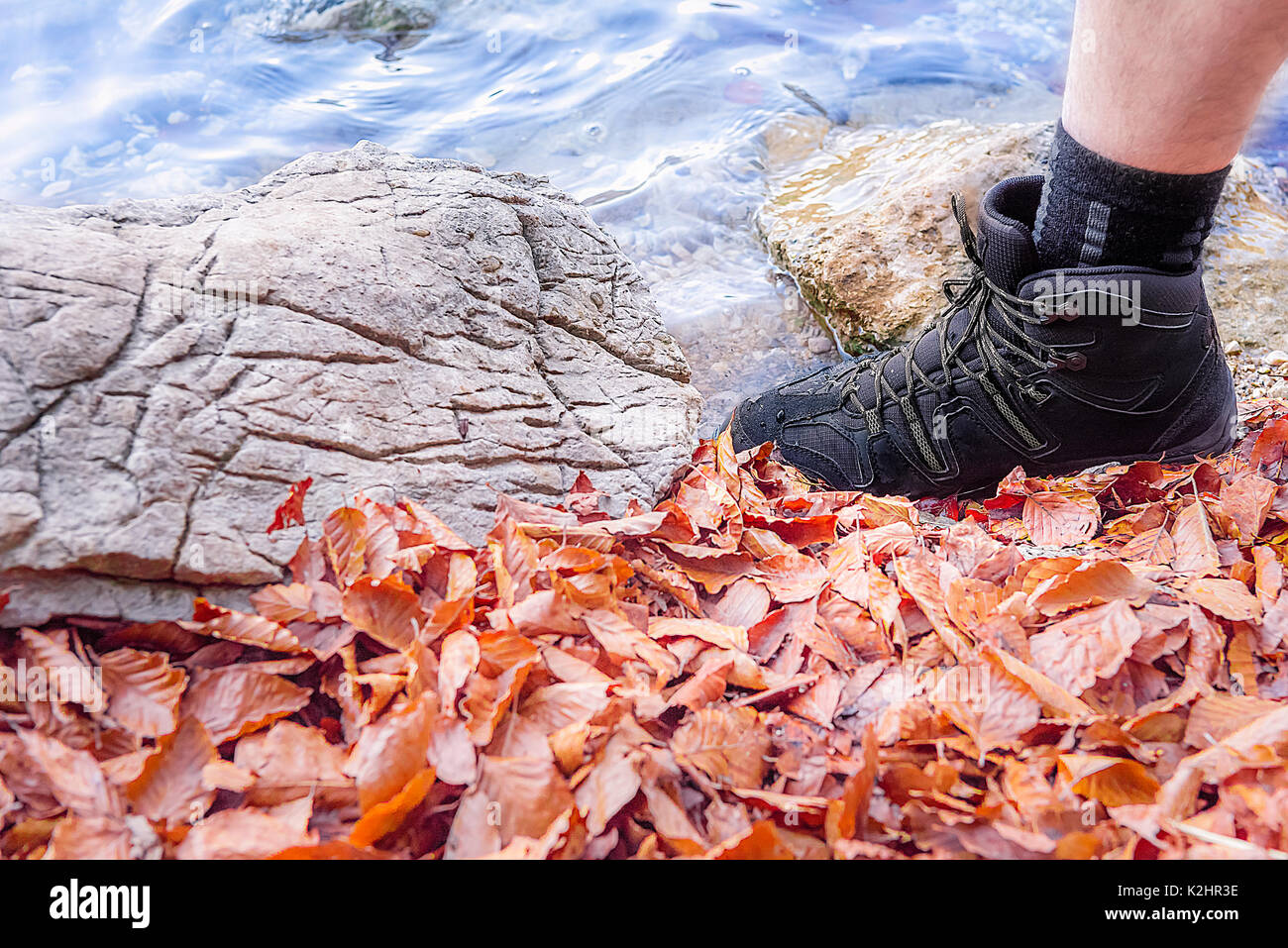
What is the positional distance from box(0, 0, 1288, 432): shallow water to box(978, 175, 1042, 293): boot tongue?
134 cm

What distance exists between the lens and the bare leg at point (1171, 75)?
1.32 meters

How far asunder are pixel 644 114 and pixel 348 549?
13.0ft

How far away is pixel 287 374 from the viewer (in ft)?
4.80

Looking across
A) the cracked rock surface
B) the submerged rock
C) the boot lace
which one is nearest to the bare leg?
the boot lace

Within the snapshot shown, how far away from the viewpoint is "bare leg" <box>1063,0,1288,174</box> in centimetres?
132

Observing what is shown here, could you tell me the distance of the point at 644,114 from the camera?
182 inches

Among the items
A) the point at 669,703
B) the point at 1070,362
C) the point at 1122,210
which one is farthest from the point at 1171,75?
the point at 669,703

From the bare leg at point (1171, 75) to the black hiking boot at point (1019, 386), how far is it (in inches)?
8.8

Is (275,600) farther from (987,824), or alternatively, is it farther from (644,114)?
(644,114)

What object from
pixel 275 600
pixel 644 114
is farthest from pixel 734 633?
pixel 644 114

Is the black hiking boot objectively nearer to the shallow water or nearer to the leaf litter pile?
the leaf litter pile

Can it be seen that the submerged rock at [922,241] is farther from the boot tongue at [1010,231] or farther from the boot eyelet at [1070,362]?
the boot eyelet at [1070,362]
